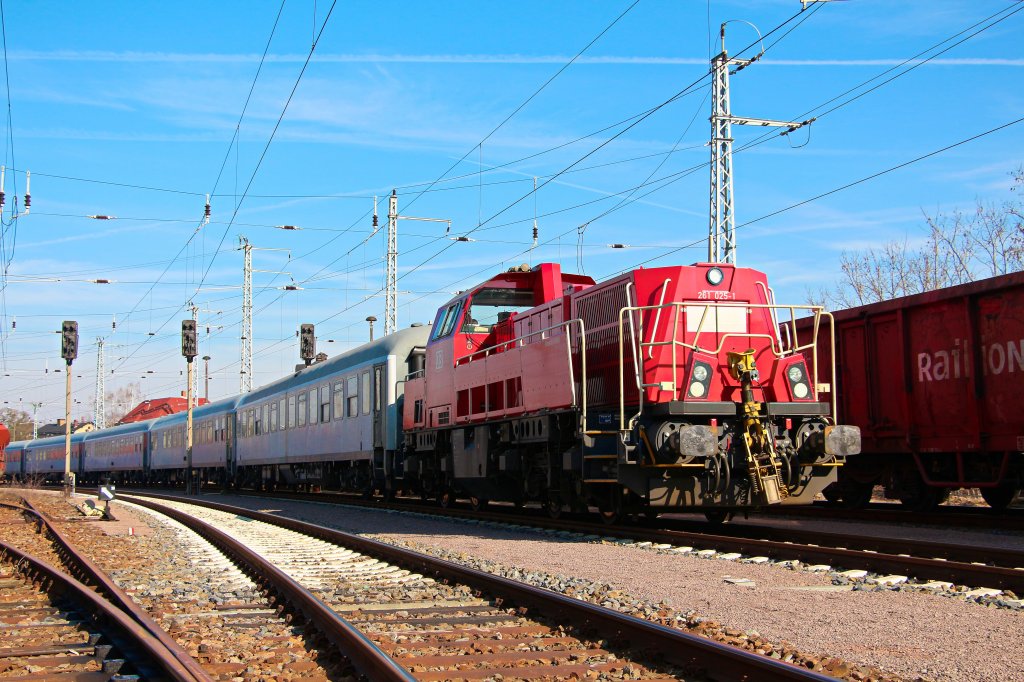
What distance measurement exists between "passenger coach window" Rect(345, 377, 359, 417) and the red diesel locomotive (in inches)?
313

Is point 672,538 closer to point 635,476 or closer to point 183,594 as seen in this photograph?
point 635,476

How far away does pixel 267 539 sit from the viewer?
42.4 feet

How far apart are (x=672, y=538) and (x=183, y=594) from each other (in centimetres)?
534

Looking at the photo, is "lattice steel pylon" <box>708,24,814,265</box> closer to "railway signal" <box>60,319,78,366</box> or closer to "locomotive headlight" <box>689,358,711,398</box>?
"locomotive headlight" <box>689,358,711,398</box>

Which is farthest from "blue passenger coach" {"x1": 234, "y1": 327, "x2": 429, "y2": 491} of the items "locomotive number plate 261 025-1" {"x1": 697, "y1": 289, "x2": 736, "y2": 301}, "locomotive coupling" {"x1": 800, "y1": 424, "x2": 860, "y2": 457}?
"locomotive coupling" {"x1": 800, "y1": 424, "x2": 860, "y2": 457}

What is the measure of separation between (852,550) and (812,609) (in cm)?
272

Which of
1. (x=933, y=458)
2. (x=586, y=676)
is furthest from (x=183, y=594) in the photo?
(x=933, y=458)

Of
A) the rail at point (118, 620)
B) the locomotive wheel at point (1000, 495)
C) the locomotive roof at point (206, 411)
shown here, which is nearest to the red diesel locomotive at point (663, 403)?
the locomotive wheel at point (1000, 495)

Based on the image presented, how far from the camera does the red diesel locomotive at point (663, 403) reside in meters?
10.4

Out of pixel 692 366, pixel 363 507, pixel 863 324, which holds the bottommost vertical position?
pixel 363 507

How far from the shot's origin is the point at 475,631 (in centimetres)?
598

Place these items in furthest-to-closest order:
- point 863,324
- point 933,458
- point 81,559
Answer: point 863,324 < point 933,458 < point 81,559

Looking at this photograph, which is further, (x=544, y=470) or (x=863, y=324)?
(x=863, y=324)

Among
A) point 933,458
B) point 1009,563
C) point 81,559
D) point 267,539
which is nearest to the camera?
point 1009,563
